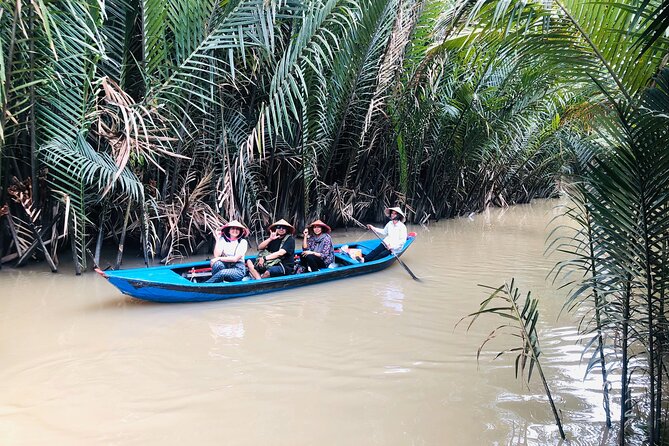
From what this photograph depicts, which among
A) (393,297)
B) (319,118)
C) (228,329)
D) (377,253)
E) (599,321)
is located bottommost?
(228,329)

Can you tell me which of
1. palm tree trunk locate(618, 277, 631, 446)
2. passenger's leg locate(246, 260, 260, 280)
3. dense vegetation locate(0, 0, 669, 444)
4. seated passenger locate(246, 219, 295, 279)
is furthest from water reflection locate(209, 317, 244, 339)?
palm tree trunk locate(618, 277, 631, 446)

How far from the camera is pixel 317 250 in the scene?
7.23 m

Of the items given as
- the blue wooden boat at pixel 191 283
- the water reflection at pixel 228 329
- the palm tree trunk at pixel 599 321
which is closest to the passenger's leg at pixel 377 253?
the blue wooden boat at pixel 191 283

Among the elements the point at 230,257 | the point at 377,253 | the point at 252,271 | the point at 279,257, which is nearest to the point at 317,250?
the point at 279,257

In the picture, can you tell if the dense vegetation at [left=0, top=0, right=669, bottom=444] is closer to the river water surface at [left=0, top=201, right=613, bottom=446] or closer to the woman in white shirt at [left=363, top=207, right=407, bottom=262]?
the river water surface at [left=0, top=201, right=613, bottom=446]

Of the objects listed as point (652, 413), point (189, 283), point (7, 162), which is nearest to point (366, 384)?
point (652, 413)

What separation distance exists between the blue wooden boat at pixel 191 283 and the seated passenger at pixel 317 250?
257 millimetres

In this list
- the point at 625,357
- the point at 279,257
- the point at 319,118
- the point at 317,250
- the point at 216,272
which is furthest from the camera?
the point at 319,118

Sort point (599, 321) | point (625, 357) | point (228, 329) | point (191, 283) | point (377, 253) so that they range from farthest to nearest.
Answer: point (377, 253) → point (191, 283) → point (228, 329) → point (599, 321) → point (625, 357)

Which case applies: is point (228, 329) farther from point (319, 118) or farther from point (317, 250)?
point (319, 118)

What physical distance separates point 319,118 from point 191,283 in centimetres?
399

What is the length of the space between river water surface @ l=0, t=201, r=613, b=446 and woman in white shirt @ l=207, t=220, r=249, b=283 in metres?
0.37

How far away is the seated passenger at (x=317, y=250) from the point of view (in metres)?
7.11

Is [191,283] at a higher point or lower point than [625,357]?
lower
